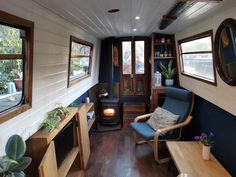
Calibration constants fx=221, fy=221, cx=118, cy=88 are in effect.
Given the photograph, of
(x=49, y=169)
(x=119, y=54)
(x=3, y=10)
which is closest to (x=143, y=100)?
(x=119, y=54)

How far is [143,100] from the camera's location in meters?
6.00

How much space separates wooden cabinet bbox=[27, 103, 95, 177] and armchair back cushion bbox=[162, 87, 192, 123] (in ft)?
5.37

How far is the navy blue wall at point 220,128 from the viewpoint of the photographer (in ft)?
8.50

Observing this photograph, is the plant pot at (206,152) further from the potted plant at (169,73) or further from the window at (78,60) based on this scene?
the potted plant at (169,73)

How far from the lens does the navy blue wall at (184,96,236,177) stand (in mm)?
2592

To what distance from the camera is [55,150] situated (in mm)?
2568

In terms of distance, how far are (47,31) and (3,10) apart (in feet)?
2.78

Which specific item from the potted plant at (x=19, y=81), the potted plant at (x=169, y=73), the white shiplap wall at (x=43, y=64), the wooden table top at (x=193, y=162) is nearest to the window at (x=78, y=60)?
the white shiplap wall at (x=43, y=64)

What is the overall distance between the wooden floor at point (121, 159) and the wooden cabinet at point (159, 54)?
3.67 feet

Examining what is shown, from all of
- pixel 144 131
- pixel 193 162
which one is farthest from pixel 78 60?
pixel 193 162

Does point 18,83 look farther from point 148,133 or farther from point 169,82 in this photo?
point 169,82

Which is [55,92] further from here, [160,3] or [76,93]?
[160,3]

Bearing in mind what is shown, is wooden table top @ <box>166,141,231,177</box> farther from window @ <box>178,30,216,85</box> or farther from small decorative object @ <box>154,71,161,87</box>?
small decorative object @ <box>154,71,161,87</box>

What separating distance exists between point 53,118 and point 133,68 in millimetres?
3693
